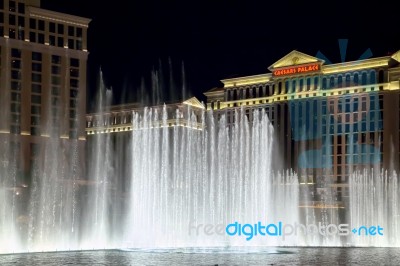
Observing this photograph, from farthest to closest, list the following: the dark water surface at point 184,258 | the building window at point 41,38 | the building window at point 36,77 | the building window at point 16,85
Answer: the building window at point 36,77 → the building window at point 41,38 → the building window at point 16,85 → the dark water surface at point 184,258

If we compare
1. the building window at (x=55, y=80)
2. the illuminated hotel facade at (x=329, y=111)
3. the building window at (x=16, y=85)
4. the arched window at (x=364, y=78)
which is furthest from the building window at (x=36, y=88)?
the arched window at (x=364, y=78)

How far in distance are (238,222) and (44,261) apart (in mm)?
18188

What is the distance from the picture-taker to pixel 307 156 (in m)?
80.1

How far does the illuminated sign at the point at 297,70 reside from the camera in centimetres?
7950

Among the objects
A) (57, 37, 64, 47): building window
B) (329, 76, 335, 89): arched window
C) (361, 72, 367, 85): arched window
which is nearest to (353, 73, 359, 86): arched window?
(361, 72, 367, 85): arched window

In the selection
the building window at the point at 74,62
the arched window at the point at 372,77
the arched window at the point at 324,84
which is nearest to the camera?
the building window at the point at 74,62

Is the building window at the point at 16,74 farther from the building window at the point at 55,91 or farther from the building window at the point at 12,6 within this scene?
the building window at the point at 12,6

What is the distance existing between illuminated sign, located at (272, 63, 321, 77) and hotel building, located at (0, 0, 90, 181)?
22459 mm

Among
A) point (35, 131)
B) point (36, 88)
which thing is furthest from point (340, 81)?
point (35, 131)

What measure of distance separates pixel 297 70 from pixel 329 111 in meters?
5.95

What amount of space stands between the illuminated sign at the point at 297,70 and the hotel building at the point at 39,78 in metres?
22.5

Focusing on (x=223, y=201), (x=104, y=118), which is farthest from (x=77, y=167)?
(x=223, y=201)

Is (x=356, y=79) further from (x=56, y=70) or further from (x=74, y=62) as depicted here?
(x=56, y=70)

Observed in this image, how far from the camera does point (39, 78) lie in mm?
72500
